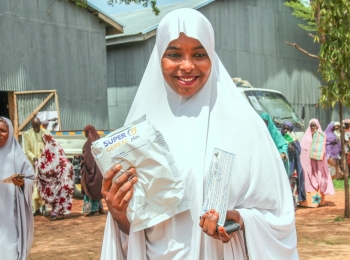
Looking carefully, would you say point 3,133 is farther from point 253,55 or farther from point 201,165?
point 253,55

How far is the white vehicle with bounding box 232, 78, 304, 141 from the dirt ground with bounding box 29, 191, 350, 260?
80.8 inches

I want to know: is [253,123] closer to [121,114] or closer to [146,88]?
[146,88]

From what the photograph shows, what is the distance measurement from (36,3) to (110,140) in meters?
13.4

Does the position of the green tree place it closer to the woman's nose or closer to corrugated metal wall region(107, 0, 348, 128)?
the woman's nose

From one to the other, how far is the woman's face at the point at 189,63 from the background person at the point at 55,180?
8.85m

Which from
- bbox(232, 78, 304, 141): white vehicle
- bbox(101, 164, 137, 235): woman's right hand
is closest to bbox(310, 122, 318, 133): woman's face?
bbox(232, 78, 304, 141): white vehicle

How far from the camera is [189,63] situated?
239cm

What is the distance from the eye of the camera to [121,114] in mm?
18172

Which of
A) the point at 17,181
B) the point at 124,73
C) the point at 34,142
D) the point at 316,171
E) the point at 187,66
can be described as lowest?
the point at 316,171

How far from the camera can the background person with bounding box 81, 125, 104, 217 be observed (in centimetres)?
1117

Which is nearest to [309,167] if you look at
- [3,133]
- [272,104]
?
[272,104]

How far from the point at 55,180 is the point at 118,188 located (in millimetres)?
9193

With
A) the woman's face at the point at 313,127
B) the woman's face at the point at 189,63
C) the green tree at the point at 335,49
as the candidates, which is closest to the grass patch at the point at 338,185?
the woman's face at the point at 313,127

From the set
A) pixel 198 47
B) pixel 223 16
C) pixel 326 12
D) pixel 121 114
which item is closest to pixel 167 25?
pixel 198 47
